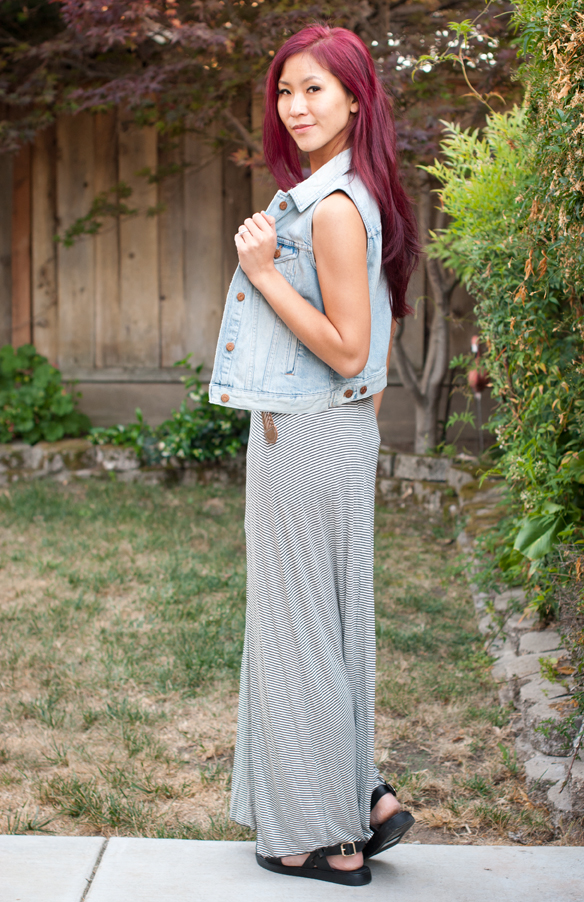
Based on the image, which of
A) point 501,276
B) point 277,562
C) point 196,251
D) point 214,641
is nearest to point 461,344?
point 196,251

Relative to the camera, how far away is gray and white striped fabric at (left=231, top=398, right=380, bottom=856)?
5.46 feet

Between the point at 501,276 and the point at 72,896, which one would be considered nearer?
the point at 72,896

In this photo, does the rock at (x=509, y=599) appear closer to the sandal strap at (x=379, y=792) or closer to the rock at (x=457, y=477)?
the sandal strap at (x=379, y=792)

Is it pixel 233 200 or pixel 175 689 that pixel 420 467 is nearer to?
pixel 233 200

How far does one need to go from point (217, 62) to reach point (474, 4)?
170 cm

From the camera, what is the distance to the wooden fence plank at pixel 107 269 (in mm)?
6305

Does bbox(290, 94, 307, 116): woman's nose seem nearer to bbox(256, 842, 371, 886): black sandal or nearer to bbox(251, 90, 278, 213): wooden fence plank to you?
bbox(256, 842, 371, 886): black sandal

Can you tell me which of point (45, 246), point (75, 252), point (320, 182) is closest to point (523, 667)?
point (320, 182)

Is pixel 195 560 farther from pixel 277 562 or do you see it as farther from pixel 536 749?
pixel 277 562

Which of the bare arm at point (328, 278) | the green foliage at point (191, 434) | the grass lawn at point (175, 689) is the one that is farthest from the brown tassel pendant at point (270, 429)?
the green foliage at point (191, 434)

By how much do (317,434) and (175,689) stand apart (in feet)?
Answer: 4.81

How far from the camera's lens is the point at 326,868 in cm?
173

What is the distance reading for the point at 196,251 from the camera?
6.33m

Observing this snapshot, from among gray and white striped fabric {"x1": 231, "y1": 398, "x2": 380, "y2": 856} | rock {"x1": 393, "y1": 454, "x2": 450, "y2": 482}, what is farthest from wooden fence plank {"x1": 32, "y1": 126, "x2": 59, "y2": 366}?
gray and white striped fabric {"x1": 231, "y1": 398, "x2": 380, "y2": 856}
